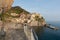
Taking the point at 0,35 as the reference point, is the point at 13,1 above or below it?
above

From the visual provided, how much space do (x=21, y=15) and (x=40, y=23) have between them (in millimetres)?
12117

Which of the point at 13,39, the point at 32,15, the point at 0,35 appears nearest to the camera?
the point at 13,39

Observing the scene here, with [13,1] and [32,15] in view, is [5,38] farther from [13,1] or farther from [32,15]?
[32,15]

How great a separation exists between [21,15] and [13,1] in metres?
20.1

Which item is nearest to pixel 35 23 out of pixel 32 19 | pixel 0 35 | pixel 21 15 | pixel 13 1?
pixel 32 19

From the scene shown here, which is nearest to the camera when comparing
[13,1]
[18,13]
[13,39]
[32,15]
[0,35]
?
[13,39]

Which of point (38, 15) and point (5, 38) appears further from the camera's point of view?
point (38, 15)

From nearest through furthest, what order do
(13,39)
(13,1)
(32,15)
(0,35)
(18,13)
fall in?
(13,39) → (0,35) → (13,1) → (18,13) → (32,15)

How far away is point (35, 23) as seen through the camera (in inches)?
3410

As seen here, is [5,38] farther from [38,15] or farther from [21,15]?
[38,15]

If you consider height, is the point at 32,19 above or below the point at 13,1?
below

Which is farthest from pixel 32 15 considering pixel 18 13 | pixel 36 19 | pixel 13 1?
pixel 13 1

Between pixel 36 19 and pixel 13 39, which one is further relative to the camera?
pixel 36 19

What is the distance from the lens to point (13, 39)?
23984mm
